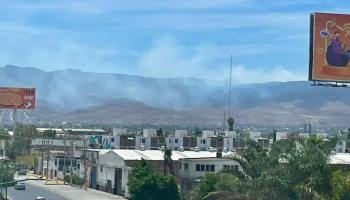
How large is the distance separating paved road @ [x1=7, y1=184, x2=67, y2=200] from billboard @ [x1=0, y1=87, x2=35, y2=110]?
53.4 metres

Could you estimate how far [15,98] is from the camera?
158250mm

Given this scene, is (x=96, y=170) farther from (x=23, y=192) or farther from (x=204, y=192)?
(x=204, y=192)

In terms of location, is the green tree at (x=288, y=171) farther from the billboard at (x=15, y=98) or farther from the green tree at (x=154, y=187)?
the billboard at (x=15, y=98)

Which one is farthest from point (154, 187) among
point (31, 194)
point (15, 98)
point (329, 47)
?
point (15, 98)

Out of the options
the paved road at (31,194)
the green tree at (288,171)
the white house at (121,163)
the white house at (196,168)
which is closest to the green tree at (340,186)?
the green tree at (288,171)

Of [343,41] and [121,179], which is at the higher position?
[343,41]

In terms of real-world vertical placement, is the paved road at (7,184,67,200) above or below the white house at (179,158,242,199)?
below

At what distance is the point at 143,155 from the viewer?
8769 centimetres

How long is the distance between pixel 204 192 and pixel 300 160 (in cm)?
2067

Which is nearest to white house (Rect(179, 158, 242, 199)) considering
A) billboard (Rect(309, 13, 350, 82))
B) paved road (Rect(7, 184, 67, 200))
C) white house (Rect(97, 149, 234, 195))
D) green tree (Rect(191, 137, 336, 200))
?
white house (Rect(97, 149, 234, 195))

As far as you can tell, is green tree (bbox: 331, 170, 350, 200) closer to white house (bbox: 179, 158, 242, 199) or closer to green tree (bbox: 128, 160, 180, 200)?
green tree (bbox: 128, 160, 180, 200)

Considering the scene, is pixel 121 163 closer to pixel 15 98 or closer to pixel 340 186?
pixel 340 186

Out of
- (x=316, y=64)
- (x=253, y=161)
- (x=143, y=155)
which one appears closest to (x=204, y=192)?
(x=316, y=64)

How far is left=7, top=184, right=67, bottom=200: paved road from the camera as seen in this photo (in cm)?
8838
